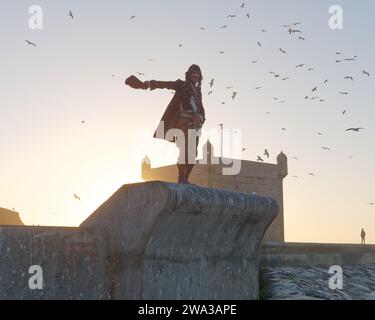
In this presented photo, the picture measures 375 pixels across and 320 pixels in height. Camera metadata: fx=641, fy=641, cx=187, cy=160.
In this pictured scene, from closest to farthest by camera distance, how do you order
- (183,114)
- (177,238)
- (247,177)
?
(177,238)
(183,114)
(247,177)

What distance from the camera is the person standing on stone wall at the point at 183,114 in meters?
6.49

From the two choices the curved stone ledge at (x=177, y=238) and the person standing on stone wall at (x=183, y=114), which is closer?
the curved stone ledge at (x=177, y=238)

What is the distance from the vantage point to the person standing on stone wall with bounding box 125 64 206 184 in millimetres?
6492

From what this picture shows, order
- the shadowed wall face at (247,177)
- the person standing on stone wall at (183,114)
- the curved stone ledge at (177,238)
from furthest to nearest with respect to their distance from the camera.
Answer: the shadowed wall face at (247,177) < the person standing on stone wall at (183,114) < the curved stone ledge at (177,238)

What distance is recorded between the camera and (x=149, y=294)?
546 centimetres

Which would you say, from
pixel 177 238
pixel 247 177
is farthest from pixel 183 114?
pixel 247 177

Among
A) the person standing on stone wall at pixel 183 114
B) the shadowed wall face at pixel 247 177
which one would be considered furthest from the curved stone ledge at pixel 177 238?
the shadowed wall face at pixel 247 177

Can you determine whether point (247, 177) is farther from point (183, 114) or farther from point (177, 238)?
point (177, 238)

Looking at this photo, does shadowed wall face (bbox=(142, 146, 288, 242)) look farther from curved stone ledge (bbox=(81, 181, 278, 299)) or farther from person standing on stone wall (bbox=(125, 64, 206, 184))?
curved stone ledge (bbox=(81, 181, 278, 299))

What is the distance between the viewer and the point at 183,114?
6500mm

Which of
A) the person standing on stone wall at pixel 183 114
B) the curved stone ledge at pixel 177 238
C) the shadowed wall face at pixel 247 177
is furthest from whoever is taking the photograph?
the shadowed wall face at pixel 247 177

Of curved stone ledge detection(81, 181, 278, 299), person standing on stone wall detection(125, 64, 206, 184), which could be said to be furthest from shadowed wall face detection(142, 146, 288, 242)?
curved stone ledge detection(81, 181, 278, 299)

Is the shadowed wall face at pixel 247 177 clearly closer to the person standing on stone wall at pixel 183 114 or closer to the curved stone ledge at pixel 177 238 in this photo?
the person standing on stone wall at pixel 183 114
